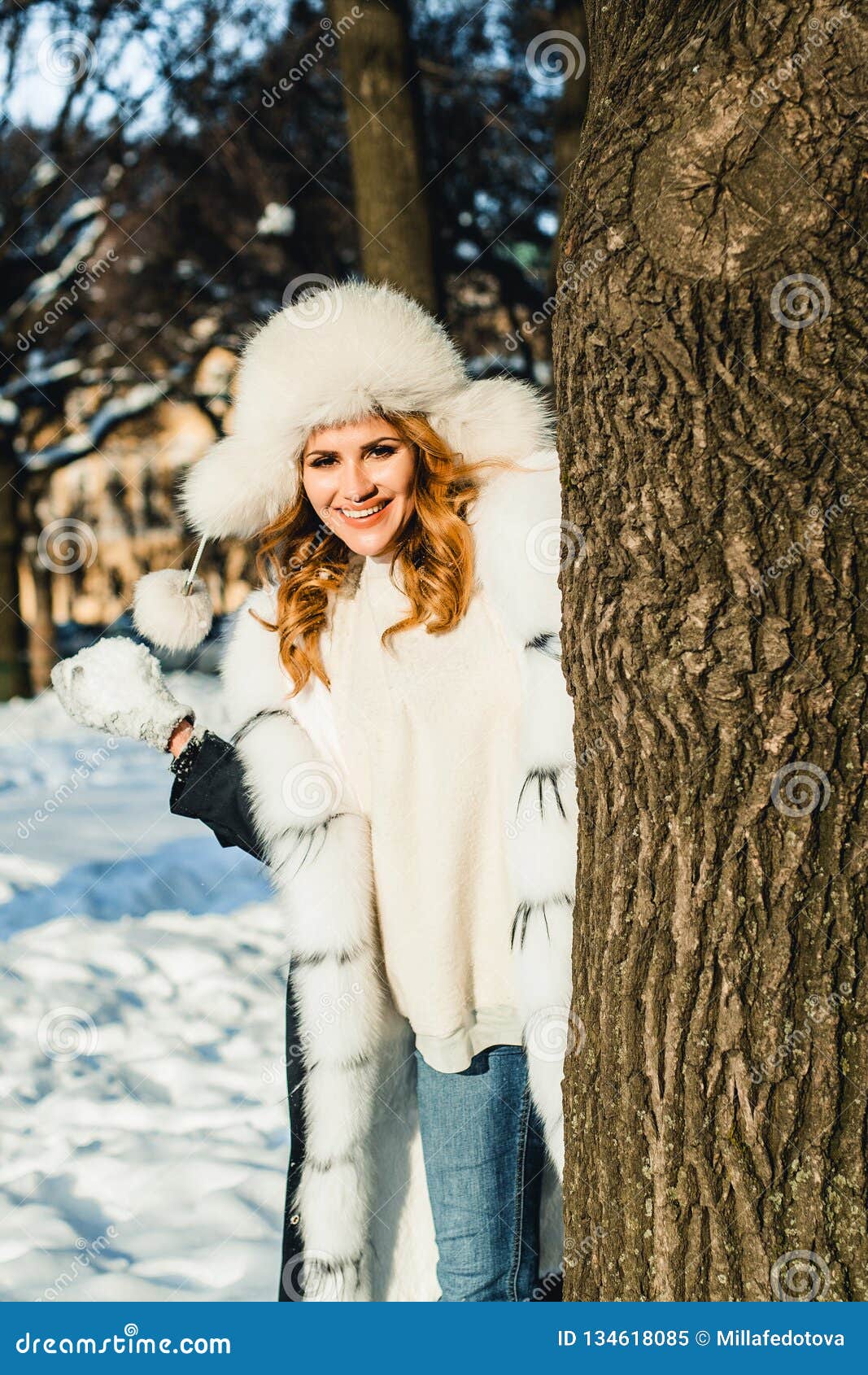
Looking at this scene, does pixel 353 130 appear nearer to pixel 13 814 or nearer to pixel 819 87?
pixel 13 814

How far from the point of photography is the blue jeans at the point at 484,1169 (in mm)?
2354

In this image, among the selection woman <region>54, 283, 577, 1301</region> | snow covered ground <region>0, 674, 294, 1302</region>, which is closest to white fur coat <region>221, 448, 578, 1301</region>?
woman <region>54, 283, 577, 1301</region>

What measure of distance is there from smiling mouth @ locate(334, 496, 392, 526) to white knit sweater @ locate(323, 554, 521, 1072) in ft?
0.45

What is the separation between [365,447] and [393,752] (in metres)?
0.61

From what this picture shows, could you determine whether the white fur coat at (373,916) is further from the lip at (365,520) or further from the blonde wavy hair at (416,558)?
the lip at (365,520)

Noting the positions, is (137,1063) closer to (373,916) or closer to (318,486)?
(373,916)

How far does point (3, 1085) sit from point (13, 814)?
10.2ft

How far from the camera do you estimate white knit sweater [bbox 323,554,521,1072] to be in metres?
2.26

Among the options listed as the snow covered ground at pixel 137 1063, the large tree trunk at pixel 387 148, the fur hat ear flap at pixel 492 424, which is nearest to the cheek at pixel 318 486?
the fur hat ear flap at pixel 492 424

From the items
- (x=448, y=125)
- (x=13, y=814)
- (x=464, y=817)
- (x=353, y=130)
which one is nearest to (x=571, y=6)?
(x=353, y=130)

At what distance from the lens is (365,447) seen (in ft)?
7.34

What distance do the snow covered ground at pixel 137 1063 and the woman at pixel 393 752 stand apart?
0.74 meters

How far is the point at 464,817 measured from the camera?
2.27 meters

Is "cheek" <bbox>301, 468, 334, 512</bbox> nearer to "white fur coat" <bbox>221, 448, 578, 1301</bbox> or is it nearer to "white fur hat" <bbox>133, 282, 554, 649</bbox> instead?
"white fur hat" <bbox>133, 282, 554, 649</bbox>
